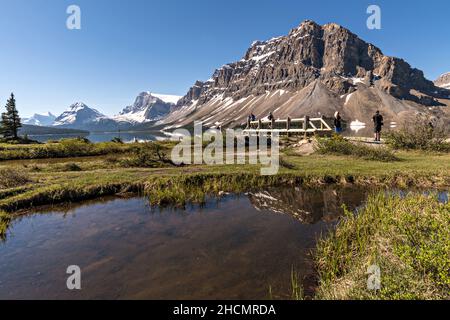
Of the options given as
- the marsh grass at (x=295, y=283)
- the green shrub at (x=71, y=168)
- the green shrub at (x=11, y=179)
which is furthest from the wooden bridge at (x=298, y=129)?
the green shrub at (x=11, y=179)

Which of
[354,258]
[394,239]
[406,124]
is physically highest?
[406,124]

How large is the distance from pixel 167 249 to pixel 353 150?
18734 mm

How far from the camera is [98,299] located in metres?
5.44

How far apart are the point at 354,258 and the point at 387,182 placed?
9.36 metres

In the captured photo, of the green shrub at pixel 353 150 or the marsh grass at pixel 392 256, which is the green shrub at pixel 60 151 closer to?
the green shrub at pixel 353 150

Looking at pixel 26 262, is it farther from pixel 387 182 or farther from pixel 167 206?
pixel 387 182

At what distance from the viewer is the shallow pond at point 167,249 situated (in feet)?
19.0

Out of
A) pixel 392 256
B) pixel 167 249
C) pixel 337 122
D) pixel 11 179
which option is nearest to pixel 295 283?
pixel 392 256

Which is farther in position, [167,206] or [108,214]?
[167,206]

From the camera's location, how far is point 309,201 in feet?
39.4

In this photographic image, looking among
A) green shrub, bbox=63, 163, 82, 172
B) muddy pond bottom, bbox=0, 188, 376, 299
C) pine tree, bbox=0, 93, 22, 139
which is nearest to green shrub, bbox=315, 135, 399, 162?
muddy pond bottom, bbox=0, 188, 376, 299

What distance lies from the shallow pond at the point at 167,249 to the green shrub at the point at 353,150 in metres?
9.35
